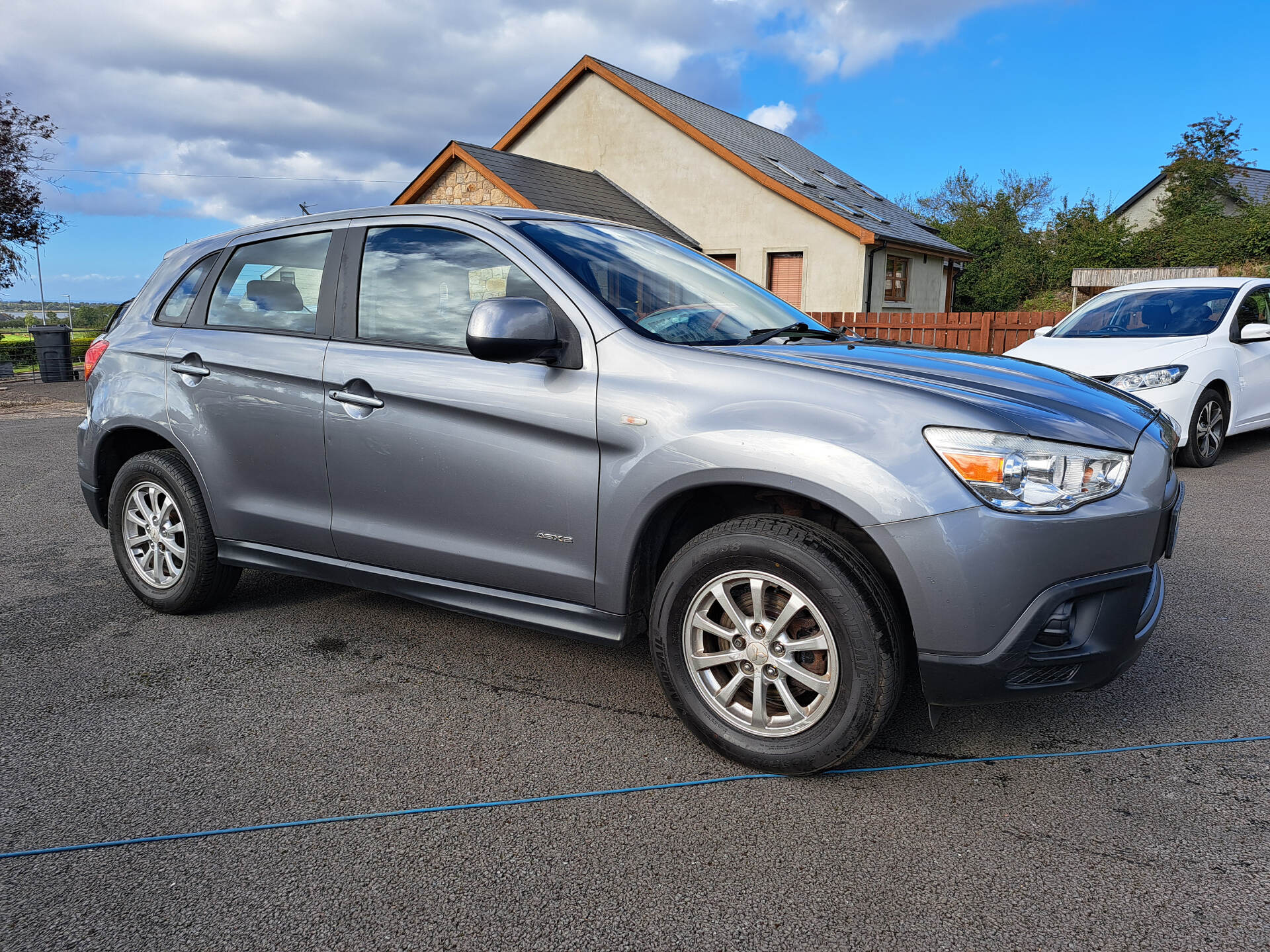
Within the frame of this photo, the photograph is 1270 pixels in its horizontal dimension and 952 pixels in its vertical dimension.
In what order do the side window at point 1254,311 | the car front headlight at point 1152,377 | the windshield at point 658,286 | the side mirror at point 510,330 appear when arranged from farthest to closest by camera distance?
the side window at point 1254,311 → the car front headlight at point 1152,377 → the windshield at point 658,286 → the side mirror at point 510,330

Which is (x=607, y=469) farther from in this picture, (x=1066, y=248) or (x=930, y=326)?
(x=1066, y=248)

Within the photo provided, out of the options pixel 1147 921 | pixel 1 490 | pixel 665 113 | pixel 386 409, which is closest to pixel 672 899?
pixel 1147 921

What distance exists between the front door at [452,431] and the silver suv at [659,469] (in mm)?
11

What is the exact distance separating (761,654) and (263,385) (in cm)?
230

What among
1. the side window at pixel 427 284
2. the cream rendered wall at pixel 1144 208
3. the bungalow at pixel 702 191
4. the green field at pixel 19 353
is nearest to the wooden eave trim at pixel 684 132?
the bungalow at pixel 702 191

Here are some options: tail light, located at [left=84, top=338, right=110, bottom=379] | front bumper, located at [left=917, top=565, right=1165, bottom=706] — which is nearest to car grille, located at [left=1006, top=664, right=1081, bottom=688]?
front bumper, located at [left=917, top=565, right=1165, bottom=706]

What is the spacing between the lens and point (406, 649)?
3924 mm

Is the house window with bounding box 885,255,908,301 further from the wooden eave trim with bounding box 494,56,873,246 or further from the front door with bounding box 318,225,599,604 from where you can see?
the front door with bounding box 318,225,599,604

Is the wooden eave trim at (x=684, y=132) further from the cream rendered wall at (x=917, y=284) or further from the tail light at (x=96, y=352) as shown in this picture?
the tail light at (x=96, y=352)

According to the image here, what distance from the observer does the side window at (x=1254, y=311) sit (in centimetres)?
857

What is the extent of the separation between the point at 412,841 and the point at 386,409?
155 cm

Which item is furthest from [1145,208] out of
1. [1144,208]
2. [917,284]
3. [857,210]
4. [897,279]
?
[857,210]

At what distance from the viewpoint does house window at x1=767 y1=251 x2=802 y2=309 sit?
2408cm

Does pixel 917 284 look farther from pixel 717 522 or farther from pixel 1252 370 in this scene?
pixel 717 522
